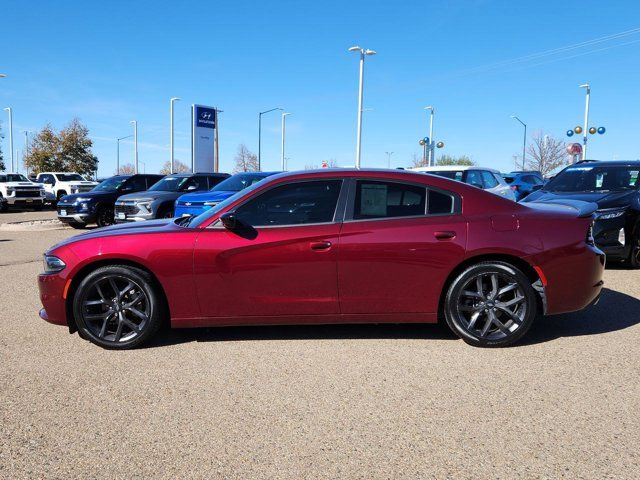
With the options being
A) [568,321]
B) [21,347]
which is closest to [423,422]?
[568,321]

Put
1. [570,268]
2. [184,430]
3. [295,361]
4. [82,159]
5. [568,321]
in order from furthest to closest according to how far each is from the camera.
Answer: [82,159] < [568,321] < [570,268] < [295,361] < [184,430]

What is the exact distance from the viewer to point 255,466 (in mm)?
2750

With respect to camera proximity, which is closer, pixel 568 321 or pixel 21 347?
pixel 21 347

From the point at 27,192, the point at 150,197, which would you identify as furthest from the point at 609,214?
the point at 27,192

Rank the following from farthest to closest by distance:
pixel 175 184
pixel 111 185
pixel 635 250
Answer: pixel 111 185, pixel 175 184, pixel 635 250

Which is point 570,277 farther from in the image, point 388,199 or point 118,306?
point 118,306

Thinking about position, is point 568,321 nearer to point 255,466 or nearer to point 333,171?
point 333,171

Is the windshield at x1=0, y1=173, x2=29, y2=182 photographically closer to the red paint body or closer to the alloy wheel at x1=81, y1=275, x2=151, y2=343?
the red paint body

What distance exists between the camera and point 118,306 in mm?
4586

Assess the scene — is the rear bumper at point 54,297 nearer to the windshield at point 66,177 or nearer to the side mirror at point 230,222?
Result: the side mirror at point 230,222

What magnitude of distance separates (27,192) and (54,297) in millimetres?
23731

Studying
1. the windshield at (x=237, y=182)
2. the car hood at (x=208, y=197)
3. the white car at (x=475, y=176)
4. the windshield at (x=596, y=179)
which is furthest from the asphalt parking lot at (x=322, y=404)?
the white car at (x=475, y=176)

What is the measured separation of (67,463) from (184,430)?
2.08ft

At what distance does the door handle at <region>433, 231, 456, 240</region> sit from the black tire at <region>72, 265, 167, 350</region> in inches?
95.4
